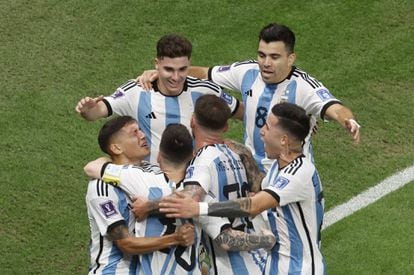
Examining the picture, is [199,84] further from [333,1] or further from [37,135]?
[333,1]

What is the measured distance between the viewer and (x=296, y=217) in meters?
7.14

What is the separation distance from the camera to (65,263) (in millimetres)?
9656

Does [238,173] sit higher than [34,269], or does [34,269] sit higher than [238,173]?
[238,173]

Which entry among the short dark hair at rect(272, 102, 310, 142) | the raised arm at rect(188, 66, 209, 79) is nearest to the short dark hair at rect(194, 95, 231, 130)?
the short dark hair at rect(272, 102, 310, 142)

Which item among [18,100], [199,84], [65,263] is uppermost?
[199,84]

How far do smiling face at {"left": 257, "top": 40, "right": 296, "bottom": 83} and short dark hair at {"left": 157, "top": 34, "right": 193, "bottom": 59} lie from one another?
0.63m

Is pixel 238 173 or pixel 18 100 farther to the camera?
pixel 18 100

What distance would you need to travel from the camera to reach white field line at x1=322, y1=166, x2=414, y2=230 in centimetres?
1020

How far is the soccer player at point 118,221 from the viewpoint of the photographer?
7055mm

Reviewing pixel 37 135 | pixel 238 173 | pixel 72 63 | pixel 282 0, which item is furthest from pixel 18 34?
pixel 238 173

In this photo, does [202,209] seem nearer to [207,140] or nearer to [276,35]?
[207,140]

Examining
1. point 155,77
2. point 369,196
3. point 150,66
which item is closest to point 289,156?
point 155,77

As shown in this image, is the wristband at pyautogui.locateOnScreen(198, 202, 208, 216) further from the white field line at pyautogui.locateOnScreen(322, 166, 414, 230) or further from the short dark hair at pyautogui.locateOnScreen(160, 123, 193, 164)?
the white field line at pyautogui.locateOnScreen(322, 166, 414, 230)

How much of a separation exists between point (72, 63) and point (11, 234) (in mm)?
2903
